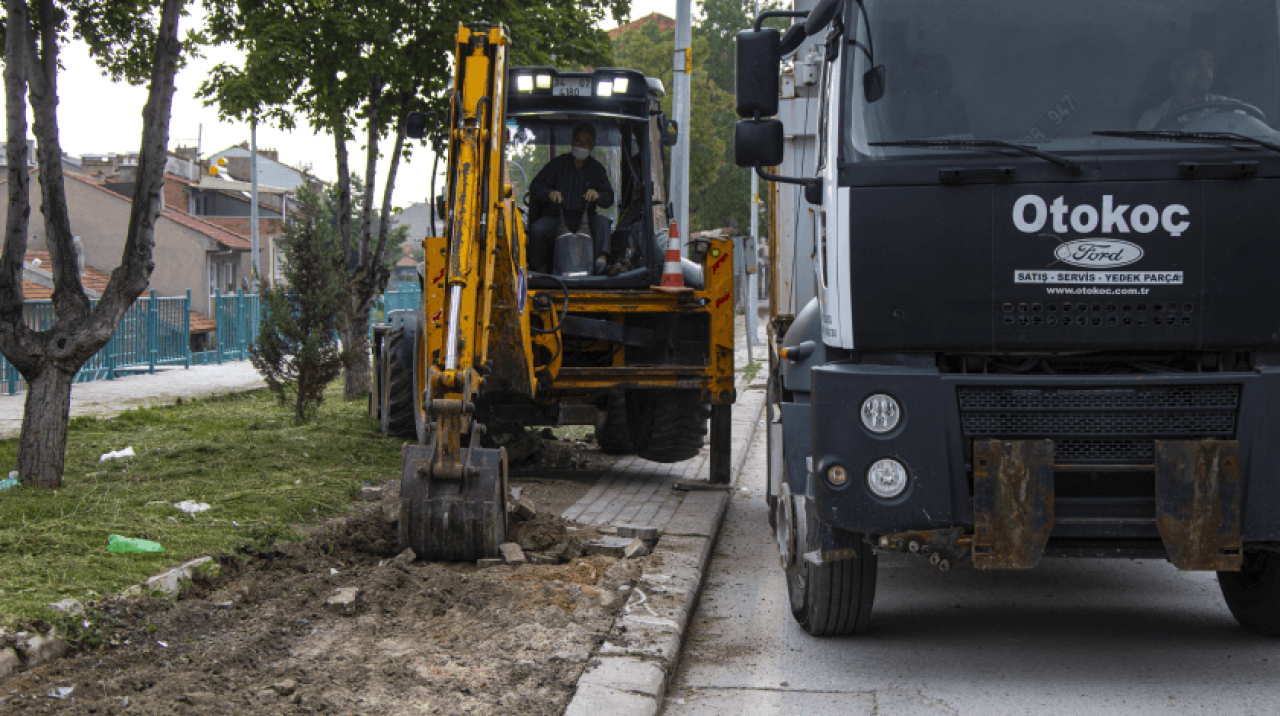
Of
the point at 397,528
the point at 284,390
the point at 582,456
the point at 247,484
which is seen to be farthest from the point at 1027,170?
the point at 284,390

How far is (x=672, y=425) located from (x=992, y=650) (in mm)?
4806

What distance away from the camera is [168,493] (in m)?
8.00

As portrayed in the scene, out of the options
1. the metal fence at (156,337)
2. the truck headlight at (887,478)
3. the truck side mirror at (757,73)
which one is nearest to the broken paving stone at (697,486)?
the truck side mirror at (757,73)

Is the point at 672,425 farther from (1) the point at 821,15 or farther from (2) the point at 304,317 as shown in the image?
(1) the point at 821,15

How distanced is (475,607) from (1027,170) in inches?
121

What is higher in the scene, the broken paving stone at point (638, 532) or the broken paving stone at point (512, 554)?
the broken paving stone at point (512, 554)

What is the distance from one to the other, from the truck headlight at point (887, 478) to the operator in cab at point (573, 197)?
515 centimetres

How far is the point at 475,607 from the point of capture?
5852mm

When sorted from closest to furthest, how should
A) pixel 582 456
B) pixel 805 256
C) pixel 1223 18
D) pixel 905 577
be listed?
pixel 1223 18 < pixel 905 577 < pixel 805 256 < pixel 582 456

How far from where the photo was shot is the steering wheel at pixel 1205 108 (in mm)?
5020

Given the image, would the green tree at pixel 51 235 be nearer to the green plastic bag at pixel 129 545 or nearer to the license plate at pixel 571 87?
the green plastic bag at pixel 129 545

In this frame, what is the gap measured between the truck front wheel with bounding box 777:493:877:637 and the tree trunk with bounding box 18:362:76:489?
501 centimetres

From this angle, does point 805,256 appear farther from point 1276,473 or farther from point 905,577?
point 1276,473

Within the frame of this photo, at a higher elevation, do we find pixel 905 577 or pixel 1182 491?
pixel 1182 491
